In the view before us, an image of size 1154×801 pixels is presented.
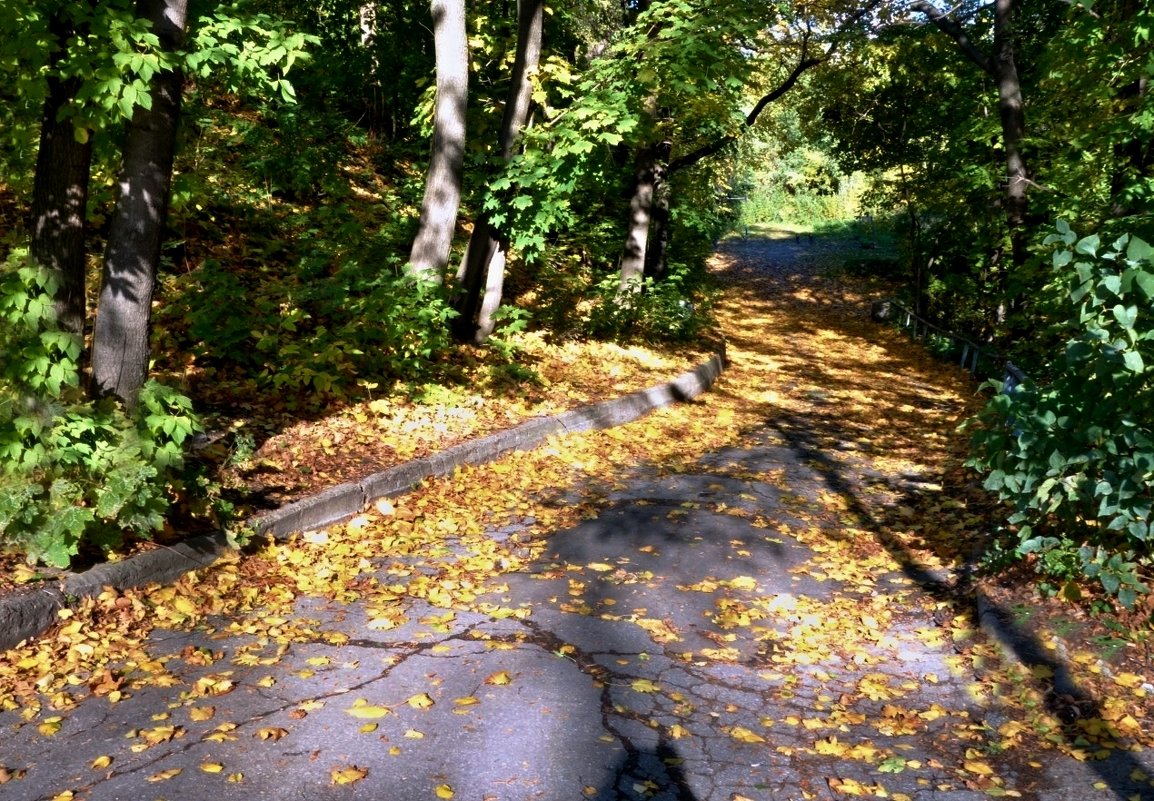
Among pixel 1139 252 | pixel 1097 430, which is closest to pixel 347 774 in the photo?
pixel 1097 430

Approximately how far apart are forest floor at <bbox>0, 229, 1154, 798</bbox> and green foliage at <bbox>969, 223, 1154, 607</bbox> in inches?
15.6

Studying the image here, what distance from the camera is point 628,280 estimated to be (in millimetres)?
15609

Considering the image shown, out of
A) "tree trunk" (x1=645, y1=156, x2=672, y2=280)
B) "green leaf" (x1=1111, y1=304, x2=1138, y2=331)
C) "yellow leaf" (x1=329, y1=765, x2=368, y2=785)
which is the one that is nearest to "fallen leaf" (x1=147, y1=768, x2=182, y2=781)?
"yellow leaf" (x1=329, y1=765, x2=368, y2=785)

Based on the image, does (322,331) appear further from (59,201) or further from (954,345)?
(954,345)

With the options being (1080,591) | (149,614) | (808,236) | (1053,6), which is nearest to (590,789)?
(149,614)

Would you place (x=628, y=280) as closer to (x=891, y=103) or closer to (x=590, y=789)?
(x=590, y=789)

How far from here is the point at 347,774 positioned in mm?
3590

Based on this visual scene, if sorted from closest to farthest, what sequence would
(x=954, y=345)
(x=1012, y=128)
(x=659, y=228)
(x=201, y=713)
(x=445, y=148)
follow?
(x=201, y=713), (x=445, y=148), (x=1012, y=128), (x=659, y=228), (x=954, y=345)

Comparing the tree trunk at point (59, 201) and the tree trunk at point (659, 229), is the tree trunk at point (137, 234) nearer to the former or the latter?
the tree trunk at point (59, 201)

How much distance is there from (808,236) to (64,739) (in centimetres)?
4836

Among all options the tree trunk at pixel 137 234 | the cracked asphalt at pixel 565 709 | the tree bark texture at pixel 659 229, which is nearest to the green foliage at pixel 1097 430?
the cracked asphalt at pixel 565 709

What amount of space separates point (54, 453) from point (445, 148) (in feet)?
21.9

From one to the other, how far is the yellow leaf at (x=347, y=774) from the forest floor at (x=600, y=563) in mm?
14

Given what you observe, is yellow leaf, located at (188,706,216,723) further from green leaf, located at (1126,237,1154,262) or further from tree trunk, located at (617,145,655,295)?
tree trunk, located at (617,145,655,295)
